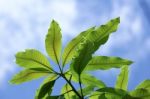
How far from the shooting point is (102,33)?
360 cm

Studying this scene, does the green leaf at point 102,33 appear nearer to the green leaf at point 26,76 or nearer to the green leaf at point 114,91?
the green leaf at point 114,91

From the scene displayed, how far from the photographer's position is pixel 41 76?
402cm

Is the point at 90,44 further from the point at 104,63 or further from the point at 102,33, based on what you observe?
the point at 104,63

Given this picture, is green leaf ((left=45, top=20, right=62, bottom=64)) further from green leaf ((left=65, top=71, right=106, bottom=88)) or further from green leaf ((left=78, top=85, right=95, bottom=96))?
green leaf ((left=78, top=85, right=95, bottom=96))

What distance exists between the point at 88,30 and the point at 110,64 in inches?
14.4

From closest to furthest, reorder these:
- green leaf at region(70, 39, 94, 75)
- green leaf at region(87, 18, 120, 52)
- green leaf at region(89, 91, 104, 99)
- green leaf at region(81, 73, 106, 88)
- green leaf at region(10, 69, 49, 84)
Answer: green leaf at region(70, 39, 94, 75) < green leaf at region(87, 18, 120, 52) < green leaf at region(89, 91, 104, 99) < green leaf at region(81, 73, 106, 88) < green leaf at region(10, 69, 49, 84)

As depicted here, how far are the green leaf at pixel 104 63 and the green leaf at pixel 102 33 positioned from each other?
0.22 m

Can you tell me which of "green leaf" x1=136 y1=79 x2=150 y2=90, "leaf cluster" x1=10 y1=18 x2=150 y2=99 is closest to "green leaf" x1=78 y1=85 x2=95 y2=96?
"leaf cluster" x1=10 y1=18 x2=150 y2=99

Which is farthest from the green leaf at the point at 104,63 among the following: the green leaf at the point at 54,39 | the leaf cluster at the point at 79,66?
the green leaf at the point at 54,39

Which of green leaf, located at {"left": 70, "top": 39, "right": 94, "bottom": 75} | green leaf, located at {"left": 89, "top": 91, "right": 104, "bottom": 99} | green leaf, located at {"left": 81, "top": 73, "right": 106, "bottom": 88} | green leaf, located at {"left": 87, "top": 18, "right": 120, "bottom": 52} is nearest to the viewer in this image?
green leaf, located at {"left": 70, "top": 39, "right": 94, "bottom": 75}

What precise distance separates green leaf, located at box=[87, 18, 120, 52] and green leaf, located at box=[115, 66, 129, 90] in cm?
50

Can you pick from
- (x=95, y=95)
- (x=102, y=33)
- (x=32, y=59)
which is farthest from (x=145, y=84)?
(x=32, y=59)

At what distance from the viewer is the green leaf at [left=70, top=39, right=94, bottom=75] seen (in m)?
3.35

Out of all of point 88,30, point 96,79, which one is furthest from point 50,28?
point 96,79
